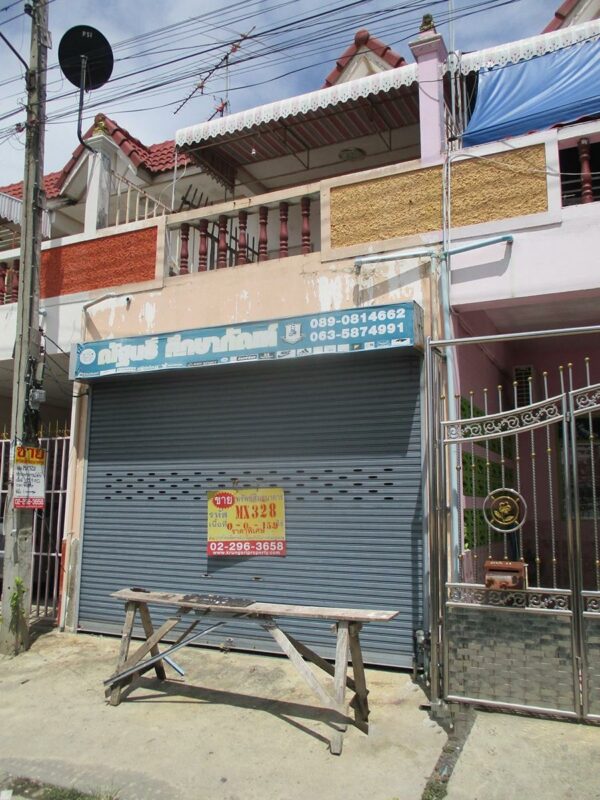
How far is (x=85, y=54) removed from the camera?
842cm

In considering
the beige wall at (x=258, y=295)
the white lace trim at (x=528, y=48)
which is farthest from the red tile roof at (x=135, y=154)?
the white lace trim at (x=528, y=48)

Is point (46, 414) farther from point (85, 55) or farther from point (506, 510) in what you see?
point (506, 510)

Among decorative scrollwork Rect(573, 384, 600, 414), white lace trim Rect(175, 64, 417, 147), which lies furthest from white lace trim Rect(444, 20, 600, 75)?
decorative scrollwork Rect(573, 384, 600, 414)

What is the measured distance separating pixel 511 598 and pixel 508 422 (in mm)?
1380

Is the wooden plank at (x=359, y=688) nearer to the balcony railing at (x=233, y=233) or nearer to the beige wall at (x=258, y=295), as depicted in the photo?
the beige wall at (x=258, y=295)

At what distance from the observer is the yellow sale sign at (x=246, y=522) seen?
22.2 feet

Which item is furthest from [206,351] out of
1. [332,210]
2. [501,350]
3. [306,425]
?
[501,350]

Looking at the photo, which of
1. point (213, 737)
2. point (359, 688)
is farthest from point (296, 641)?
point (213, 737)

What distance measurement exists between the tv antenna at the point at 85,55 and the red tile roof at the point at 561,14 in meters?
A: 5.67

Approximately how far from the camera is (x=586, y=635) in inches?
181

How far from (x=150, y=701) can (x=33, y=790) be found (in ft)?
4.72

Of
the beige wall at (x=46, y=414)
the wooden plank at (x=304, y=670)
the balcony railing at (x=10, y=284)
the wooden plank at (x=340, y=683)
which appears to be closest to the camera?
the wooden plank at (x=340, y=683)

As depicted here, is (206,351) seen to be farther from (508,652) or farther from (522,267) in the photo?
(508,652)

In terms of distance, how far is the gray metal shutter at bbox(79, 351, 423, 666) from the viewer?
6242 millimetres
